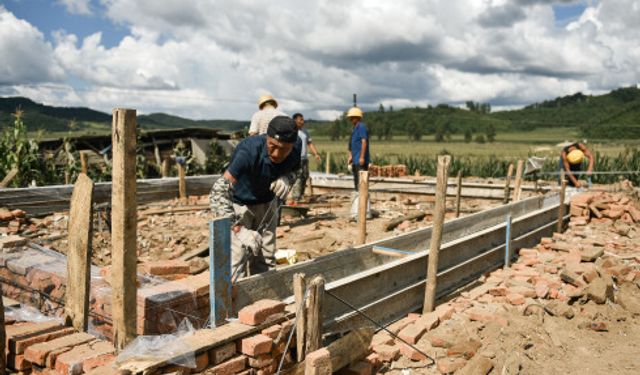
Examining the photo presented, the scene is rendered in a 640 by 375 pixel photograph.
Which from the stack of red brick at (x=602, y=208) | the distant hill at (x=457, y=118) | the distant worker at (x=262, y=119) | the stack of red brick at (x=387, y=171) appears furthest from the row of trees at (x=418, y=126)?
the distant worker at (x=262, y=119)

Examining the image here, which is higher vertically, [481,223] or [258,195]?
[258,195]

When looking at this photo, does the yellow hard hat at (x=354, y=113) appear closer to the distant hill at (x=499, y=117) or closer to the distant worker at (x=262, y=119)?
the distant worker at (x=262, y=119)

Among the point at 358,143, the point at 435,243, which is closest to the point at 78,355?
the point at 435,243

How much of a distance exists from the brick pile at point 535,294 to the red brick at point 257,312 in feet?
3.52

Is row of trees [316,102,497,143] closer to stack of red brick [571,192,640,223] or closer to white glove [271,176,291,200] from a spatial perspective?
stack of red brick [571,192,640,223]

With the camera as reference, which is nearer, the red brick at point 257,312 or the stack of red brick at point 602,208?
the red brick at point 257,312

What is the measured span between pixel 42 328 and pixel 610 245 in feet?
27.3

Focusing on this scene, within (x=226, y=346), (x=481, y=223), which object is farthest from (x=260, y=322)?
(x=481, y=223)

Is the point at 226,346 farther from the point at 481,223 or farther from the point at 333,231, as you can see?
the point at 481,223

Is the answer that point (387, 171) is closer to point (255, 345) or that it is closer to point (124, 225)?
point (255, 345)

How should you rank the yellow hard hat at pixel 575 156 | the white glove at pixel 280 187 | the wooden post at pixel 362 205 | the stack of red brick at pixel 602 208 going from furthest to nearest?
the yellow hard hat at pixel 575 156 < the stack of red brick at pixel 602 208 < the wooden post at pixel 362 205 < the white glove at pixel 280 187

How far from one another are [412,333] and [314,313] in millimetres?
1453

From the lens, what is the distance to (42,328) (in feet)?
11.3

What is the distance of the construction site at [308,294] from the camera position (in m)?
3.12
